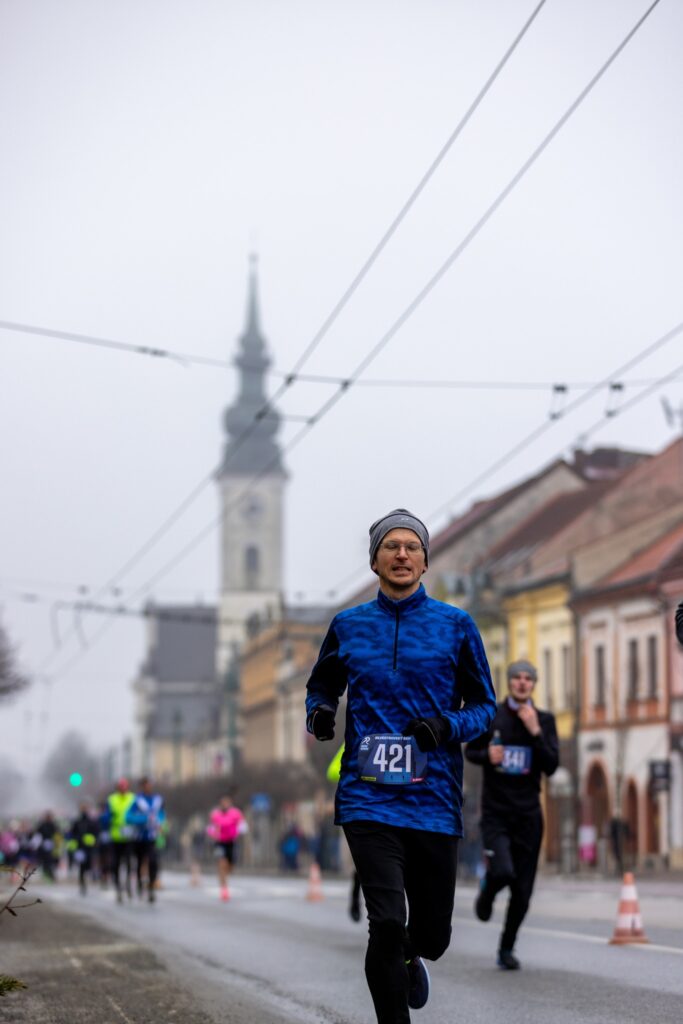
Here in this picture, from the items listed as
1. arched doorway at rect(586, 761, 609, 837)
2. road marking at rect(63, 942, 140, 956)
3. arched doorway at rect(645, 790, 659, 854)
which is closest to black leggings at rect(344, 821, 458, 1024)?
road marking at rect(63, 942, 140, 956)

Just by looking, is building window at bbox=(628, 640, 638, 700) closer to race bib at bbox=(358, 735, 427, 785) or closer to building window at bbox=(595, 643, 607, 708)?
building window at bbox=(595, 643, 607, 708)

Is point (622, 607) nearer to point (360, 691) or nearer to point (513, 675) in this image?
point (513, 675)

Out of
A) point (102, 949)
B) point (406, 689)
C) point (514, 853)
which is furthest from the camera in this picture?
point (102, 949)

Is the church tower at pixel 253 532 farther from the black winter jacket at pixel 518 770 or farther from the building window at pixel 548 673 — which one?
the black winter jacket at pixel 518 770

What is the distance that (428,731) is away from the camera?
731cm

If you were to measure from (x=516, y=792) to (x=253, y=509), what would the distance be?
459 feet

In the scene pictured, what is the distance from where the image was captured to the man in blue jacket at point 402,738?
730 cm

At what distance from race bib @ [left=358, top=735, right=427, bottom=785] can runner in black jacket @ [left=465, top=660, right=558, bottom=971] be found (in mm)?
4871

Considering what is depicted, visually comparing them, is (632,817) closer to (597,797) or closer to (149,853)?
(597,797)

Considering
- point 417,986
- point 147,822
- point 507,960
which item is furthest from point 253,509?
point 417,986

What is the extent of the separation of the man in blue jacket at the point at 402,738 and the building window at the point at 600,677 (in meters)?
47.5

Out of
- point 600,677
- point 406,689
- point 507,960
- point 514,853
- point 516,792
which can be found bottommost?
point 507,960

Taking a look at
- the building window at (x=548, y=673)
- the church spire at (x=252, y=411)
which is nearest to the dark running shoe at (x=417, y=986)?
the building window at (x=548, y=673)

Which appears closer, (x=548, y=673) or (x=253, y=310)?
(x=548, y=673)
